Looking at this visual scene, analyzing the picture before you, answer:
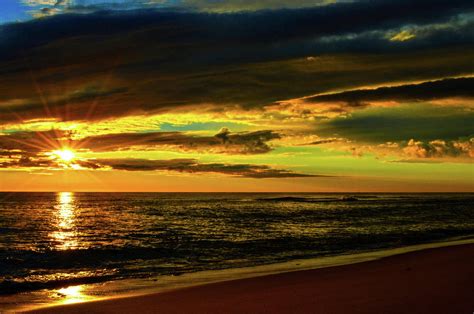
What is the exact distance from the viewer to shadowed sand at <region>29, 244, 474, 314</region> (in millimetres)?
10547

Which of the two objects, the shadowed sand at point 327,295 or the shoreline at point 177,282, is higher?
the shadowed sand at point 327,295

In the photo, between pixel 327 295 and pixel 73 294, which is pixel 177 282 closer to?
pixel 73 294

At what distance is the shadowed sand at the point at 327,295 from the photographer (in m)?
10.5

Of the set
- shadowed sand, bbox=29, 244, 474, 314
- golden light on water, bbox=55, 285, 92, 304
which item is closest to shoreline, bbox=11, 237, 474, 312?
golden light on water, bbox=55, 285, 92, 304

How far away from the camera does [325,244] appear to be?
1118 inches

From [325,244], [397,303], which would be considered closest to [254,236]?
[325,244]

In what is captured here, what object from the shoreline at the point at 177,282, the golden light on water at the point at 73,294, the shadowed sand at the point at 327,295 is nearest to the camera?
the shadowed sand at the point at 327,295

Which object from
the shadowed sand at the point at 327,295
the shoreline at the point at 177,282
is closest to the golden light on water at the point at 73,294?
the shoreline at the point at 177,282

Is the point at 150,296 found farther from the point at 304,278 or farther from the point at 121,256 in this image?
the point at 121,256

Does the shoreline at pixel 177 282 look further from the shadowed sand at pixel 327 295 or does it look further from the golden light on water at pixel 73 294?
the shadowed sand at pixel 327 295

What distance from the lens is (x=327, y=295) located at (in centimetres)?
1200

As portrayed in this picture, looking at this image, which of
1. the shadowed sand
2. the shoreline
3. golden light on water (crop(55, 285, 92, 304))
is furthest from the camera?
the shoreline

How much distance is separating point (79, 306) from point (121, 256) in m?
12.5

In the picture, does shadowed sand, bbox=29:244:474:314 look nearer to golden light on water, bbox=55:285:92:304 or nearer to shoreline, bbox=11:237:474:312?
shoreline, bbox=11:237:474:312
